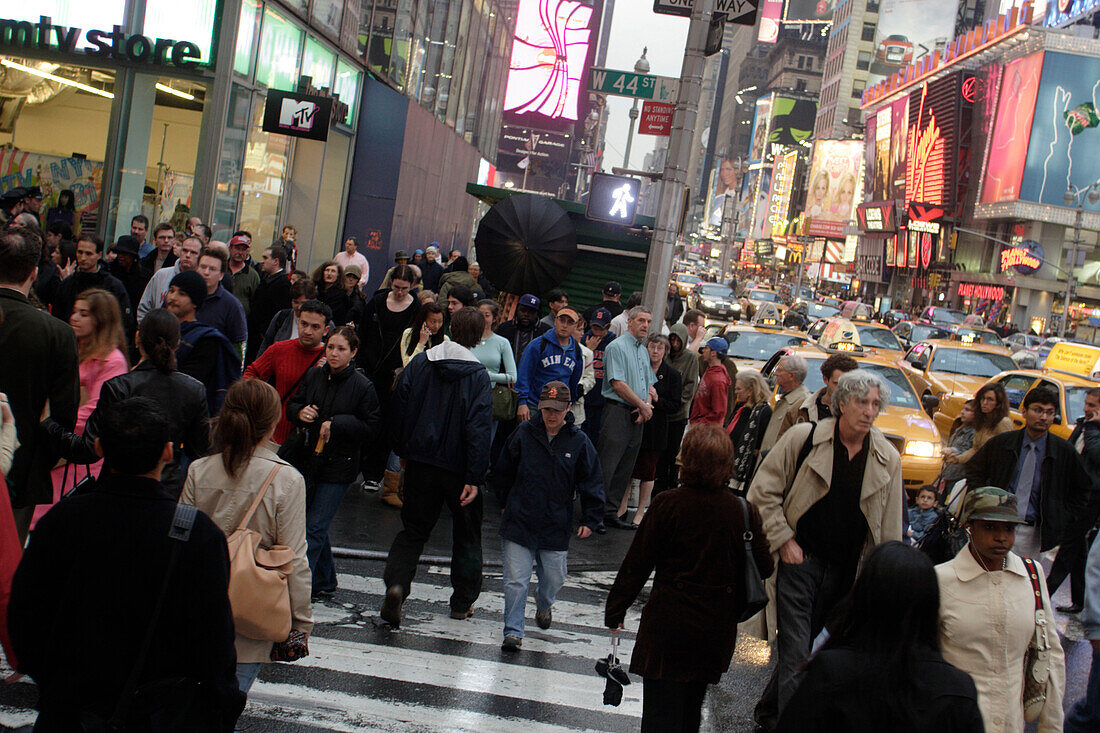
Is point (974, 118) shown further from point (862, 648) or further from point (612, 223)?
point (862, 648)

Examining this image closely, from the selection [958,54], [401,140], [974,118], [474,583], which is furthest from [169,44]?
[958,54]

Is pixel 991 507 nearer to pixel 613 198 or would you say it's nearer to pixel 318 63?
pixel 613 198

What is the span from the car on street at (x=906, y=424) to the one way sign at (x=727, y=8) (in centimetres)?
393

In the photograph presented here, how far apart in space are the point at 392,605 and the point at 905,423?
813cm

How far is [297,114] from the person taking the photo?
1717 cm

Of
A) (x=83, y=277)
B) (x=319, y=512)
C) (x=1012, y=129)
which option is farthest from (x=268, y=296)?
(x=1012, y=129)

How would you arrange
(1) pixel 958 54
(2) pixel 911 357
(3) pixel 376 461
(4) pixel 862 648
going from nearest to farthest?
(4) pixel 862 648 < (3) pixel 376 461 < (2) pixel 911 357 < (1) pixel 958 54

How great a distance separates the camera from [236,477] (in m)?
4.16

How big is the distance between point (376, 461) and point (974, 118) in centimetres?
7835

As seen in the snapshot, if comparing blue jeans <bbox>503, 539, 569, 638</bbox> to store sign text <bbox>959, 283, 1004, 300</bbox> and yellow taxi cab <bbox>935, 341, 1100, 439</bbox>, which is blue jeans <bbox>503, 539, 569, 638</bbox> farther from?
store sign text <bbox>959, 283, 1004, 300</bbox>

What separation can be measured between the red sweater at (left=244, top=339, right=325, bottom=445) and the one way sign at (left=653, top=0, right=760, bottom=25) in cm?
735

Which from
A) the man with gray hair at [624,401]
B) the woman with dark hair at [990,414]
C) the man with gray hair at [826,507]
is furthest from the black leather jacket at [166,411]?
the woman with dark hair at [990,414]

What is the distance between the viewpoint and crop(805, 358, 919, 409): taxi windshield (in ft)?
44.2

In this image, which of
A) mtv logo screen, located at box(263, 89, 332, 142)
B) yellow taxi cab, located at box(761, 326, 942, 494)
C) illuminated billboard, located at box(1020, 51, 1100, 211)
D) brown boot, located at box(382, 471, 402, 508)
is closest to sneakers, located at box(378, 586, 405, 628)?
brown boot, located at box(382, 471, 402, 508)
